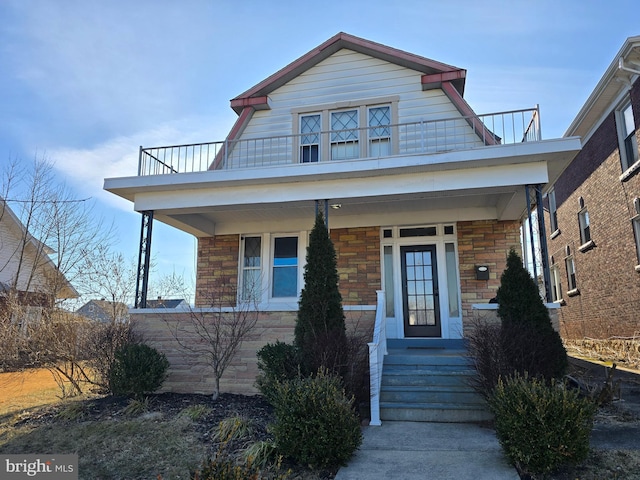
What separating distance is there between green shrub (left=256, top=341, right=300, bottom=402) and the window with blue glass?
381cm

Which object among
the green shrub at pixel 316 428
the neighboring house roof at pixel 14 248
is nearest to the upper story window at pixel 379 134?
the green shrub at pixel 316 428

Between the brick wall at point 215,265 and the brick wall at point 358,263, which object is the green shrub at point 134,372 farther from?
the brick wall at point 358,263

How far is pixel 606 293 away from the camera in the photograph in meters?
12.8

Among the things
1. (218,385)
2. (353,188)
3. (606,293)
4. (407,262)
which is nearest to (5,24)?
(353,188)

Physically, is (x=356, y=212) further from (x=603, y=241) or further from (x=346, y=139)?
(x=603, y=241)

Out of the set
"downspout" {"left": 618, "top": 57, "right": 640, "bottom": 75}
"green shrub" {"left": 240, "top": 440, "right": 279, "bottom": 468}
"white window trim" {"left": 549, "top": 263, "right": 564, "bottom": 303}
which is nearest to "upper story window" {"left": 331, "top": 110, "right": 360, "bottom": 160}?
"downspout" {"left": 618, "top": 57, "right": 640, "bottom": 75}

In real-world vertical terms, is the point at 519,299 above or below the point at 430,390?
above

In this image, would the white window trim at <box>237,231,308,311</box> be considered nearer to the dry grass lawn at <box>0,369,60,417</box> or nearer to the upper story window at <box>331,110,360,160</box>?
the upper story window at <box>331,110,360,160</box>

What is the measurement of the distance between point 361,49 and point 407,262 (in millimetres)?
5284

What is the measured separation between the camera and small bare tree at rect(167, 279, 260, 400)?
7719 millimetres

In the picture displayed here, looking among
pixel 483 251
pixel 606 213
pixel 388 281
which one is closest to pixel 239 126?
pixel 388 281

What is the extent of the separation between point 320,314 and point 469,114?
556cm

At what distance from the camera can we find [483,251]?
10.0 meters

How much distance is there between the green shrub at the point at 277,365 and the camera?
670 cm
